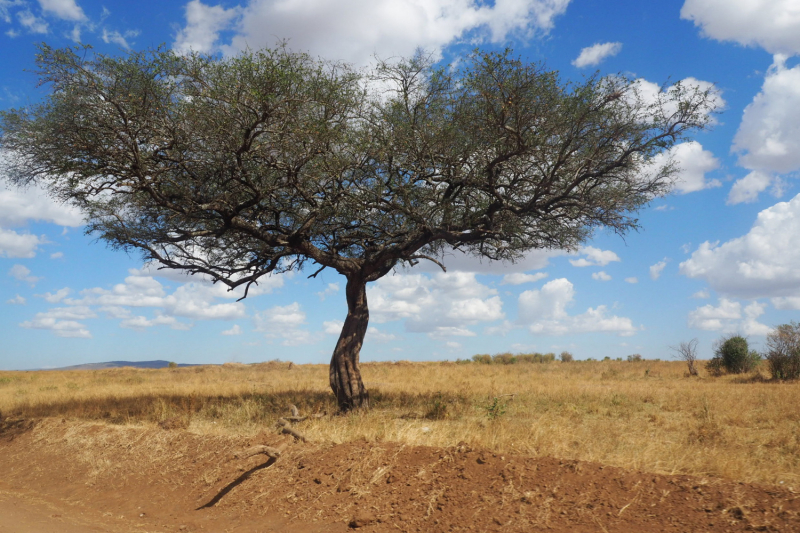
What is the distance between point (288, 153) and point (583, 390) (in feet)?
40.4

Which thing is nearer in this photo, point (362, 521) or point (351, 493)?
point (362, 521)

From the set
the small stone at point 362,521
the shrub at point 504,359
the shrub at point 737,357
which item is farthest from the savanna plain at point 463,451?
the shrub at point 504,359

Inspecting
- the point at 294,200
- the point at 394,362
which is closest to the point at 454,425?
the point at 294,200

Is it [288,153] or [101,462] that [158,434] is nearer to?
[101,462]

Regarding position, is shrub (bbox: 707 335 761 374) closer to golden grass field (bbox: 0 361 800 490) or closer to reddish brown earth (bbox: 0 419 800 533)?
golden grass field (bbox: 0 361 800 490)

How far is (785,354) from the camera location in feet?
72.7

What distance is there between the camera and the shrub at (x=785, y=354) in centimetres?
2152

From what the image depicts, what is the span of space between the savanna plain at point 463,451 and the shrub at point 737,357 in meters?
9.95

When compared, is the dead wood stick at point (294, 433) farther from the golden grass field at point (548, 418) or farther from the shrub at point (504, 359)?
the shrub at point (504, 359)

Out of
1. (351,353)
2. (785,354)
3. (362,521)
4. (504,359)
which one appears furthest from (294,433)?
(504,359)

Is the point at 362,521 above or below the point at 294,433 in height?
below

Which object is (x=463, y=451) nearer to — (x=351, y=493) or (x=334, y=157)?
(x=351, y=493)

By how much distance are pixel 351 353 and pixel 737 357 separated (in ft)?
70.3

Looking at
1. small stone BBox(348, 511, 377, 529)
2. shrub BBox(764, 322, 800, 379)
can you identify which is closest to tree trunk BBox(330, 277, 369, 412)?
small stone BBox(348, 511, 377, 529)
